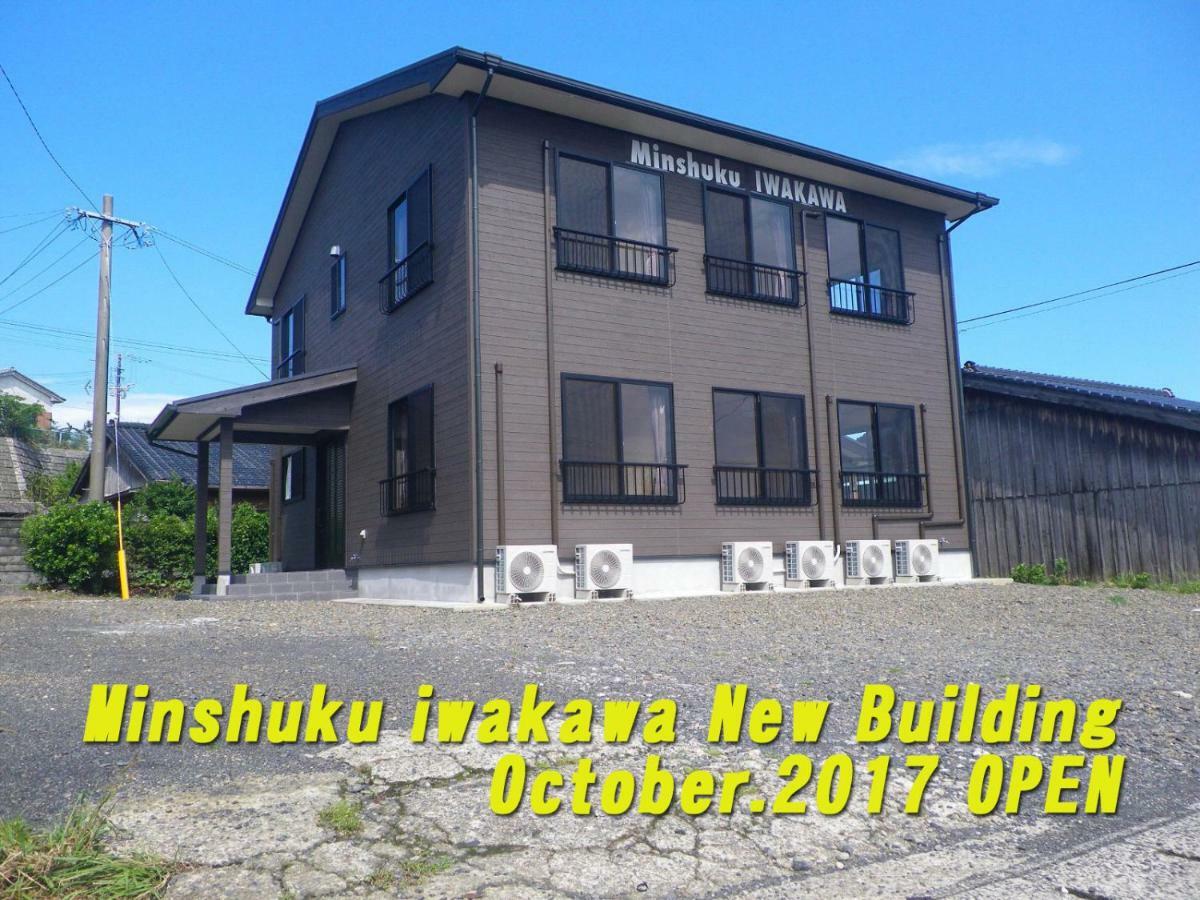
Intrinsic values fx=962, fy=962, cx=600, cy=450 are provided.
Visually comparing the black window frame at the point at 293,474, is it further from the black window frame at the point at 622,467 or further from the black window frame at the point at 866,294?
the black window frame at the point at 866,294

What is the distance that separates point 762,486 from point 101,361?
14443 mm

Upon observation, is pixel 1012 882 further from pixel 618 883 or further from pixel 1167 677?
pixel 1167 677

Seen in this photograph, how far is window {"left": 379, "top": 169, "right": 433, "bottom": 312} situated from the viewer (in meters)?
12.0

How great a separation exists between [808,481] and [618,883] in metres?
10.6

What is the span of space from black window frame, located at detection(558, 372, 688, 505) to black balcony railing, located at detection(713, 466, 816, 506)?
2.24 feet

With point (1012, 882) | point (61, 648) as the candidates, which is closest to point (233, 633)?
point (61, 648)

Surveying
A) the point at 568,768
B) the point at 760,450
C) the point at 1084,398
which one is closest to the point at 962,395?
the point at 1084,398

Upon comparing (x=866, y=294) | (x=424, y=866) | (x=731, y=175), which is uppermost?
(x=731, y=175)

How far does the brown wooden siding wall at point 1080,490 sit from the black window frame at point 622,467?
6.29 m

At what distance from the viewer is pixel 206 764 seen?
3656mm

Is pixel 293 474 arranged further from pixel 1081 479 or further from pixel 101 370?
pixel 1081 479

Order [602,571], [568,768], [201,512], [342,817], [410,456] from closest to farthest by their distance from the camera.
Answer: [342,817] → [568,768] → [602,571] → [410,456] → [201,512]

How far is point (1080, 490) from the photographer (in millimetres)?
14344

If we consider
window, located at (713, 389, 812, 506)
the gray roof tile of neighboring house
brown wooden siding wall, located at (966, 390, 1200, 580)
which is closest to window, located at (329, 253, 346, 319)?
window, located at (713, 389, 812, 506)
